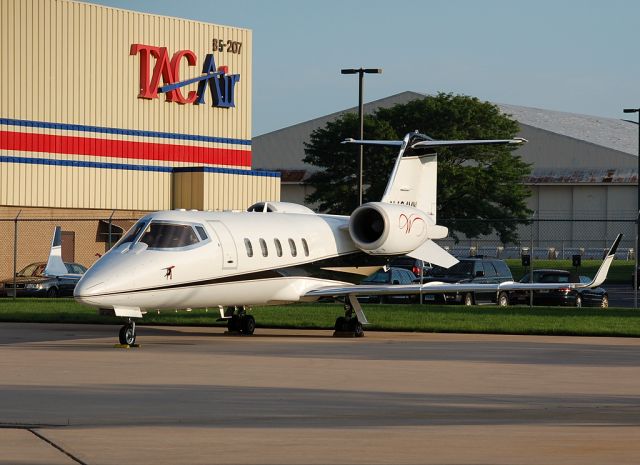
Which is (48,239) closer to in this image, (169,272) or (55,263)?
(55,263)

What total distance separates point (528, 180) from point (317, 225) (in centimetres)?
7642

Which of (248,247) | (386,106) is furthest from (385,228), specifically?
(386,106)

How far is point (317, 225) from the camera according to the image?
27.6 m

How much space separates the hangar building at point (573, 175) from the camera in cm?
10012

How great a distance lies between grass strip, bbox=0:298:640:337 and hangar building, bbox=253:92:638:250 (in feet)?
211

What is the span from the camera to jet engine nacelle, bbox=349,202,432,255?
2705 cm

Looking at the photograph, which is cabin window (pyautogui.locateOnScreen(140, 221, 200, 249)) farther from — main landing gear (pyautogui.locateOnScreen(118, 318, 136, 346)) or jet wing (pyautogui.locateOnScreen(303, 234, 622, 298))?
jet wing (pyautogui.locateOnScreen(303, 234, 622, 298))

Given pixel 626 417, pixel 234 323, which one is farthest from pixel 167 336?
pixel 626 417

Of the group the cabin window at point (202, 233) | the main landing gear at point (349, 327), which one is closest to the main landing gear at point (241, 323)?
the main landing gear at point (349, 327)

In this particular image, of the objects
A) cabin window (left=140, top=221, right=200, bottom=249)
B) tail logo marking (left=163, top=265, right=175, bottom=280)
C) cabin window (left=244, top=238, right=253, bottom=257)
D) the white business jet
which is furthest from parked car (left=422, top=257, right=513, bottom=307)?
tail logo marking (left=163, top=265, right=175, bottom=280)

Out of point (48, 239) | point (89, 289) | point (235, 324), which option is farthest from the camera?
point (48, 239)

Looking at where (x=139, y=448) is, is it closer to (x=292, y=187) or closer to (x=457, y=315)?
(x=457, y=315)

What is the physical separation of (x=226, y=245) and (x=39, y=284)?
22847 millimetres

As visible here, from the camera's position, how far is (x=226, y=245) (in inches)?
966
